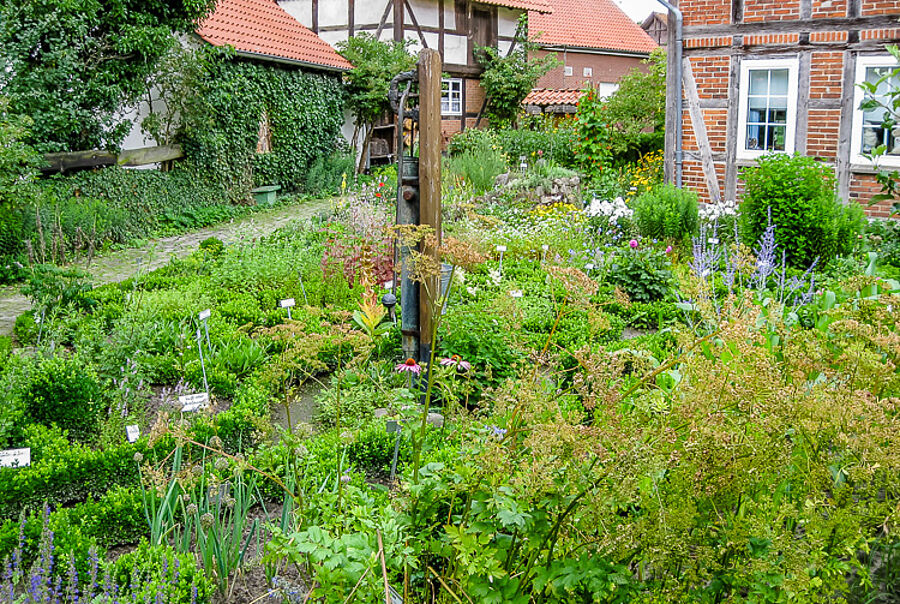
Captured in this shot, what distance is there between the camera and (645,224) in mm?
9078

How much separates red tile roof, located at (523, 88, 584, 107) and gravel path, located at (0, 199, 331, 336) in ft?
29.3

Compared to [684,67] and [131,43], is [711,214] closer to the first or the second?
[684,67]

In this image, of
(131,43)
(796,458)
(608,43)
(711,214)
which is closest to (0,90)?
(131,43)

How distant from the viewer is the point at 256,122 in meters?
14.8

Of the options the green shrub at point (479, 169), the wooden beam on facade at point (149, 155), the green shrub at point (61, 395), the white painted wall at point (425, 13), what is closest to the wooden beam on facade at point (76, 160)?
the wooden beam on facade at point (149, 155)

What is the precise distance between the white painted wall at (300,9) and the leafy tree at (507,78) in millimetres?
4663

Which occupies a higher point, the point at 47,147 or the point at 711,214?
the point at 47,147

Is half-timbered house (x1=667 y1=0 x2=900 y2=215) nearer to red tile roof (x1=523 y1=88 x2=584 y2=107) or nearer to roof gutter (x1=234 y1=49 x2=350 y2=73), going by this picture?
roof gutter (x1=234 y1=49 x2=350 y2=73)

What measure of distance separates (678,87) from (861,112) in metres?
2.40

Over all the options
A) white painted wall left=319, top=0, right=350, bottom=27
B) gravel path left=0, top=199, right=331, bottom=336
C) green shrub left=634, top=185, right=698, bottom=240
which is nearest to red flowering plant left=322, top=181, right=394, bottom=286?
gravel path left=0, top=199, right=331, bottom=336

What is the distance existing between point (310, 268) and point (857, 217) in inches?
216

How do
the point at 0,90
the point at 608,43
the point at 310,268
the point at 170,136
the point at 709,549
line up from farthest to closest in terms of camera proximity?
1. the point at 608,43
2. the point at 170,136
3. the point at 0,90
4. the point at 310,268
5. the point at 709,549

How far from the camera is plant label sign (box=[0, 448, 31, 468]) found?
3.42 metres

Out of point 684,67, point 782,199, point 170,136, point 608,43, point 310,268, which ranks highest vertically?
point 608,43
